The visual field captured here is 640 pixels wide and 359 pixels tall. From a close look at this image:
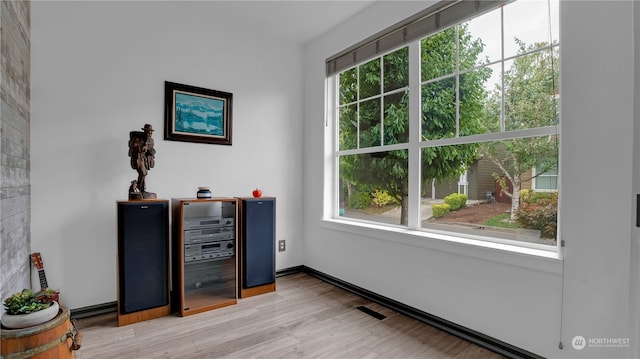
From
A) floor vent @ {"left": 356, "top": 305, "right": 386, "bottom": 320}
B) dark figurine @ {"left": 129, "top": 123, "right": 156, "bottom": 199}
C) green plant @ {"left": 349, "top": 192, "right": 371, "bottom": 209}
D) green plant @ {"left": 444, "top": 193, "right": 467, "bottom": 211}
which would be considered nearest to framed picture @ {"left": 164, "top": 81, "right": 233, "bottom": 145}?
dark figurine @ {"left": 129, "top": 123, "right": 156, "bottom": 199}

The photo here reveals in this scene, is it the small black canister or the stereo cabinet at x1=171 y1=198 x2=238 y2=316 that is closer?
the stereo cabinet at x1=171 y1=198 x2=238 y2=316

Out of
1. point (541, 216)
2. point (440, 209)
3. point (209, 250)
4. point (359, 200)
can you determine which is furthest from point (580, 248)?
point (209, 250)

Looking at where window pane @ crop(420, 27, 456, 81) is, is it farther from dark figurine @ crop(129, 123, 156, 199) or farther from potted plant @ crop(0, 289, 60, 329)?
potted plant @ crop(0, 289, 60, 329)

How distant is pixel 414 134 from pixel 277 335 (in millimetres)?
1927

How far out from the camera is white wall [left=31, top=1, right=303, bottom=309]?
233 cm

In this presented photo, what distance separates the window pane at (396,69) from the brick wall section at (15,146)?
8.74ft

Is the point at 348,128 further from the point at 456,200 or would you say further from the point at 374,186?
the point at 456,200

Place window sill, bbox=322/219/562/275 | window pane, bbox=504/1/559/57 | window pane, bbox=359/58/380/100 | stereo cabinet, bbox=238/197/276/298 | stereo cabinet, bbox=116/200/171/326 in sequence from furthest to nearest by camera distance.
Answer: window pane, bbox=359/58/380/100 < stereo cabinet, bbox=238/197/276/298 < stereo cabinet, bbox=116/200/171/326 < window pane, bbox=504/1/559/57 < window sill, bbox=322/219/562/275

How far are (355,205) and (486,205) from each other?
1.37 metres

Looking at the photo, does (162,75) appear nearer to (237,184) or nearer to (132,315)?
(237,184)

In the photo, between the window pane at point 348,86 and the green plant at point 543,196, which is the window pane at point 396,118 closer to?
the window pane at point 348,86

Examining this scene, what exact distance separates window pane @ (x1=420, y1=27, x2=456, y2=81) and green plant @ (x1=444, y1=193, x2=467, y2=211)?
97cm

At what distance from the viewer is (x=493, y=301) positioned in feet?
6.55

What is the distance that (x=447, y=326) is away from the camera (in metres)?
2.24
